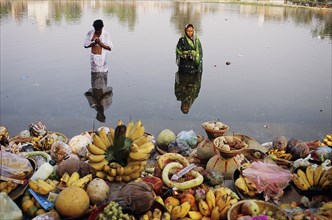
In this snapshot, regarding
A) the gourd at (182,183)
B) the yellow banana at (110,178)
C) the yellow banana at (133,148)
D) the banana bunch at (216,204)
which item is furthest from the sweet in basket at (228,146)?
the yellow banana at (110,178)

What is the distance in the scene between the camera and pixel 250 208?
318 cm

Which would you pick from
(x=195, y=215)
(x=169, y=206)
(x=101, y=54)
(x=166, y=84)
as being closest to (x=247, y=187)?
(x=195, y=215)

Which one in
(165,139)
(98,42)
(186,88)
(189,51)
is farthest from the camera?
(189,51)

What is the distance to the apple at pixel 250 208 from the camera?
3.17 m

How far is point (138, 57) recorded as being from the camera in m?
12.7

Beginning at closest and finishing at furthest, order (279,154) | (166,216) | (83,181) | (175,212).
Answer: (166,216), (175,212), (83,181), (279,154)

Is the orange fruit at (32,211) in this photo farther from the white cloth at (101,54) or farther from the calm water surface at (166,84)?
the white cloth at (101,54)

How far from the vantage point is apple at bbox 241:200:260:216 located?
317 centimetres

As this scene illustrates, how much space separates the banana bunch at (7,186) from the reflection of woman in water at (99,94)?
3.54 metres

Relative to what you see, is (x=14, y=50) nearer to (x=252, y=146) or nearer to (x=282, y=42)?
(x=252, y=146)

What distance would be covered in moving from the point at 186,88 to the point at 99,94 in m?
2.35

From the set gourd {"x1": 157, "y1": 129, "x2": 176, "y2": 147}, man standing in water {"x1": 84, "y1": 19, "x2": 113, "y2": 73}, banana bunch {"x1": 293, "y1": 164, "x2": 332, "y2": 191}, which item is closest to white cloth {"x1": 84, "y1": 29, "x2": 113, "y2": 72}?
man standing in water {"x1": 84, "y1": 19, "x2": 113, "y2": 73}

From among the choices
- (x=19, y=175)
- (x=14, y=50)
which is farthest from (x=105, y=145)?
(x=14, y=50)

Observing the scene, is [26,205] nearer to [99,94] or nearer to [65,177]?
[65,177]
